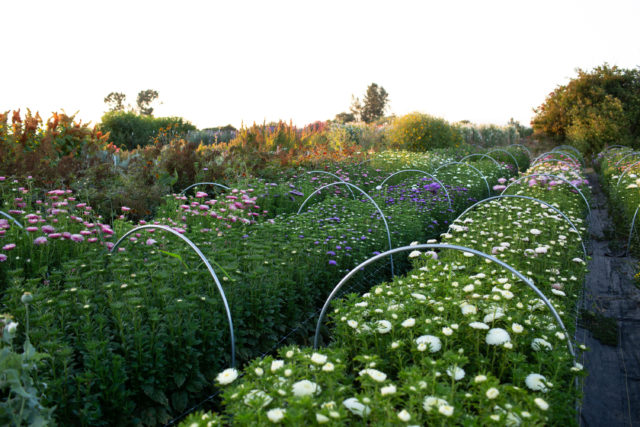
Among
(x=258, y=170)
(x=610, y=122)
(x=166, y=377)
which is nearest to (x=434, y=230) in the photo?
(x=258, y=170)

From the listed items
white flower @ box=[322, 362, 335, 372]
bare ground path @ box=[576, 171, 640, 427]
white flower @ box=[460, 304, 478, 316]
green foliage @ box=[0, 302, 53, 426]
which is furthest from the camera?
bare ground path @ box=[576, 171, 640, 427]

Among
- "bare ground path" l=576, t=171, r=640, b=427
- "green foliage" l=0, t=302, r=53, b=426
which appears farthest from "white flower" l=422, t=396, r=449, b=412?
"green foliage" l=0, t=302, r=53, b=426

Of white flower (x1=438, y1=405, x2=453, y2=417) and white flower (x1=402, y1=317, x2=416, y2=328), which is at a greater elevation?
white flower (x1=402, y1=317, x2=416, y2=328)

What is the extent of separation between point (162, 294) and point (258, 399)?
1407 millimetres

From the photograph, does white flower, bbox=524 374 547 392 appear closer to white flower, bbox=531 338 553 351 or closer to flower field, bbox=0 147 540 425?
white flower, bbox=531 338 553 351

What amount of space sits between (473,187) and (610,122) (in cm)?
1407

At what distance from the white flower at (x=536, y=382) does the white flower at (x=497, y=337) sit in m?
0.21

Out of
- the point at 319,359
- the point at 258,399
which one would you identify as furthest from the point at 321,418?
the point at 319,359

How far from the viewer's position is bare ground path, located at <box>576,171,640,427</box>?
2799 mm

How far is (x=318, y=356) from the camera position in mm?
1865

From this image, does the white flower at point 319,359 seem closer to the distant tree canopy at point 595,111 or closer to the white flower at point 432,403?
the white flower at point 432,403

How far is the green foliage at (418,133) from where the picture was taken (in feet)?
51.9

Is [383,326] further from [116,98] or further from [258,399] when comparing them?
[116,98]

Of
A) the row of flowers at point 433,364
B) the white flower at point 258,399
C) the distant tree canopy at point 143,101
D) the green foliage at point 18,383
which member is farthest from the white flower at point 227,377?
the distant tree canopy at point 143,101
